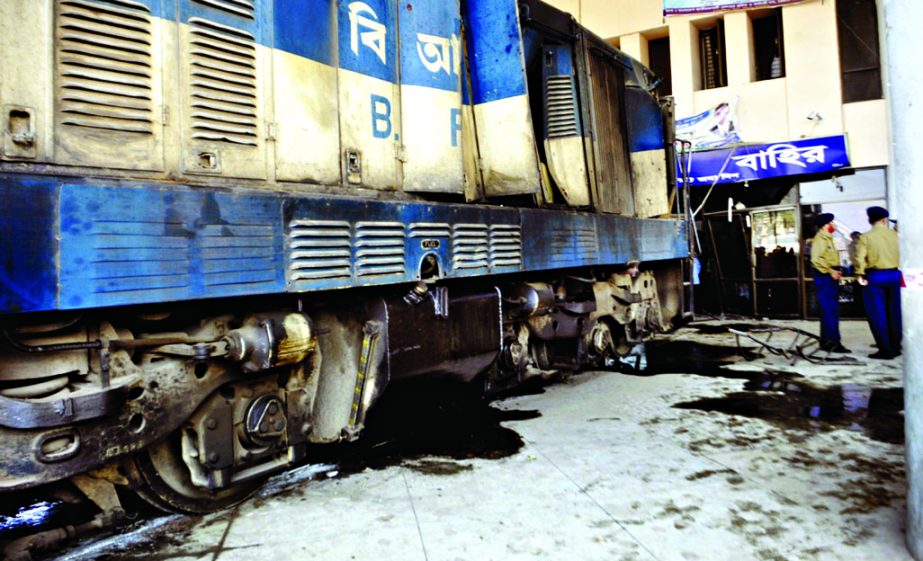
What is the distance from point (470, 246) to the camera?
381 centimetres

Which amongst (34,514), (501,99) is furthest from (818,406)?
(34,514)

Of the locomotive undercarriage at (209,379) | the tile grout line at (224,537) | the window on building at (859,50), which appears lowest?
the tile grout line at (224,537)

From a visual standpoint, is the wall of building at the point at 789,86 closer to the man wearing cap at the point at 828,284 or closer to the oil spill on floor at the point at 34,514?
the man wearing cap at the point at 828,284

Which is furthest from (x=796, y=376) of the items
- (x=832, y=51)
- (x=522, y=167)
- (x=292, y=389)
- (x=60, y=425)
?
(x=832, y=51)

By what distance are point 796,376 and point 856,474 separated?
2844mm

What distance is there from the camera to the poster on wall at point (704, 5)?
10.4 metres

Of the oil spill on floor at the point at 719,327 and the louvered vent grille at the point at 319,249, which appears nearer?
the louvered vent grille at the point at 319,249

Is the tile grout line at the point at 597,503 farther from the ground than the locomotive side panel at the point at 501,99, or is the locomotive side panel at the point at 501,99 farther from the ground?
the locomotive side panel at the point at 501,99

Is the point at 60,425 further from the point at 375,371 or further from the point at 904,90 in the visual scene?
the point at 904,90

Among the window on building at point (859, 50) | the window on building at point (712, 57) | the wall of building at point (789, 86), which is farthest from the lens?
the window on building at point (712, 57)

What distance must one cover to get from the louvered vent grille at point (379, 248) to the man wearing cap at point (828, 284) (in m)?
6.09

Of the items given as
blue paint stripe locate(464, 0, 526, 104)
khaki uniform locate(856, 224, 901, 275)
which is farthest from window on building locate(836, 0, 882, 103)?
blue paint stripe locate(464, 0, 526, 104)

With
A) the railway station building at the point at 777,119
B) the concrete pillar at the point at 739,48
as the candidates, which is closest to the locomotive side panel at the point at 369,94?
the railway station building at the point at 777,119

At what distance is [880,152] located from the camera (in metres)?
9.71
